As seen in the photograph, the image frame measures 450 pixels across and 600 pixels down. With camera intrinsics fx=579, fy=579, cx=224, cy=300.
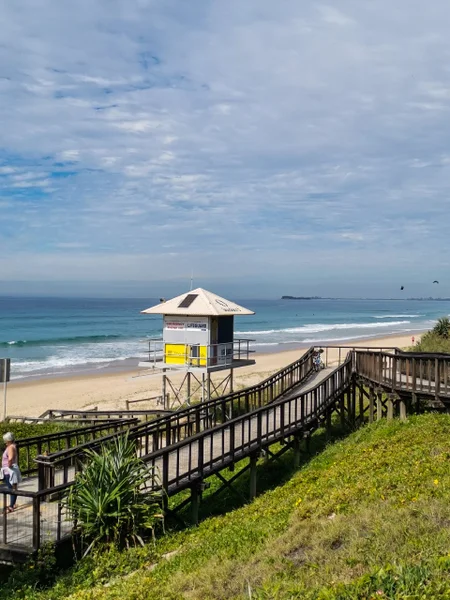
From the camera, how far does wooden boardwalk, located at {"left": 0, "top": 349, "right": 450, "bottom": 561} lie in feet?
28.8

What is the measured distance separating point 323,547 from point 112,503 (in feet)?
11.3

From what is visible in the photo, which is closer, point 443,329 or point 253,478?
point 253,478

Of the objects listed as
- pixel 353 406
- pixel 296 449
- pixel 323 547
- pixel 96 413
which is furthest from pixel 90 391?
pixel 323 547

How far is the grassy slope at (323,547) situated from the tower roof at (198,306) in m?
11.4

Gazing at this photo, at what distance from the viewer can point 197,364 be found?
21.7m

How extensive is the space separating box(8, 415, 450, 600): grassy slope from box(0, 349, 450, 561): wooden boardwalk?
123cm

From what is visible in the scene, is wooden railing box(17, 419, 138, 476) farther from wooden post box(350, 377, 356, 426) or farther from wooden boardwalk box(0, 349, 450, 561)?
wooden post box(350, 377, 356, 426)

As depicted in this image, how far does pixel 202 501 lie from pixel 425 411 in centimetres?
710

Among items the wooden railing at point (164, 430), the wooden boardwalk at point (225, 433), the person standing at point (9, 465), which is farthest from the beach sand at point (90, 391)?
the person standing at point (9, 465)

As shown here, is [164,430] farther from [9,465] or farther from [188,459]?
[9,465]

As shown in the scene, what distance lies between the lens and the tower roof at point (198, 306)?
71.1ft

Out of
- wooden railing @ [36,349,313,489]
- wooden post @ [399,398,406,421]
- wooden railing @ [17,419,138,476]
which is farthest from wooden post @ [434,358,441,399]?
wooden railing @ [17,419,138,476]

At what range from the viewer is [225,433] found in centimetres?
1429

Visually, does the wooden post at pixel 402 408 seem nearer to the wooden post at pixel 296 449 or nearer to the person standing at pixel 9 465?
the wooden post at pixel 296 449
